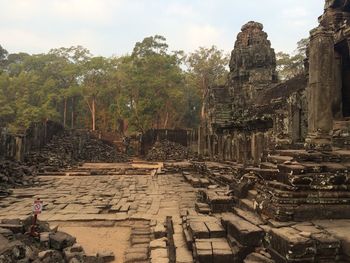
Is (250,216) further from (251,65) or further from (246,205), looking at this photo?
(251,65)

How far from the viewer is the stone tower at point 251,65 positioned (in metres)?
17.7

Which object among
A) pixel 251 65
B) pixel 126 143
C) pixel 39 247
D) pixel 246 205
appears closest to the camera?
pixel 39 247

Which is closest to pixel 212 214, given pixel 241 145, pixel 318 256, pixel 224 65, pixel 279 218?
pixel 279 218

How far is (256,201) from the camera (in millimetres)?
5621

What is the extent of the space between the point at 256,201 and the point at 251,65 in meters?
13.8

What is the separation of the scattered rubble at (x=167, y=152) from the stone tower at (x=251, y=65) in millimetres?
10412

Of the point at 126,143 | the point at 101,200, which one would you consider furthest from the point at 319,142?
the point at 126,143

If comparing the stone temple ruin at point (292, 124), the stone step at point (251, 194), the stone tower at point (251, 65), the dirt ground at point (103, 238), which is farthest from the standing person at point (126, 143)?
the stone step at point (251, 194)

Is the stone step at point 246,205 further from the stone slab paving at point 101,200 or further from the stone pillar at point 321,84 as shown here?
the stone slab paving at point 101,200

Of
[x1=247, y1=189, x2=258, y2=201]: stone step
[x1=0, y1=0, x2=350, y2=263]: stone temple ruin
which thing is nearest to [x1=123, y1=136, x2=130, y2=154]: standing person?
[x1=0, y1=0, x2=350, y2=263]: stone temple ruin

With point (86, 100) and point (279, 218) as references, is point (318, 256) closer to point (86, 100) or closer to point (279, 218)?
point (279, 218)

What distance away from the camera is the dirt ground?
5.73 meters

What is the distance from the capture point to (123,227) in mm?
7129

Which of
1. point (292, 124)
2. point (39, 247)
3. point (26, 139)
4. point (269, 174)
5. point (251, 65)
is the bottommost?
point (39, 247)
